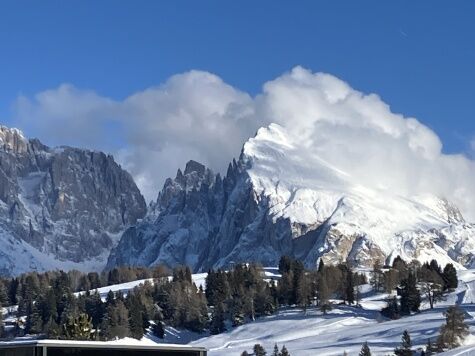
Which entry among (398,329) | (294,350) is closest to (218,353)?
(294,350)

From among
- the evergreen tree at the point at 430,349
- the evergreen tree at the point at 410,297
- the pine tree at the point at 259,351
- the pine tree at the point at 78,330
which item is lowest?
the evergreen tree at the point at 430,349

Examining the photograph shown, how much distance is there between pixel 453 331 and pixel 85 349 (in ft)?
286

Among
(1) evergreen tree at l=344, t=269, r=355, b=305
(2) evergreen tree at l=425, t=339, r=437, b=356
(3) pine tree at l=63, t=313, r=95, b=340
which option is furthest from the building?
(1) evergreen tree at l=344, t=269, r=355, b=305

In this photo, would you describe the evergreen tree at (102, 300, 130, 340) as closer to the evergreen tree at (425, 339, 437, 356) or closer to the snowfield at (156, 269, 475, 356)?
the snowfield at (156, 269, 475, 356)

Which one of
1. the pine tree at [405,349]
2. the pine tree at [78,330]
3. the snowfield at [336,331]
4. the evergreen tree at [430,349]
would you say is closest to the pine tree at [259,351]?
the snowfield at [336,331]

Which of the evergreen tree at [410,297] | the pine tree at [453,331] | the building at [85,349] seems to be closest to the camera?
the building at [85,349]

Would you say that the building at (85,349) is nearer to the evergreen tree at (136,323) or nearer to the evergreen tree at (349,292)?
the evergreen tree at (136,323)

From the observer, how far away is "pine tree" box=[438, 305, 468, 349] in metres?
132

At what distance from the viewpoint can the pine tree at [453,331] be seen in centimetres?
13188

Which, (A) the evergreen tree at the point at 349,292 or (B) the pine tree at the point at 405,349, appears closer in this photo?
(B) the pine tree at the point at 405,349

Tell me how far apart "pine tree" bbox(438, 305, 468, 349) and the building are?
251 ft

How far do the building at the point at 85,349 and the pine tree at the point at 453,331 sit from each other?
251ft

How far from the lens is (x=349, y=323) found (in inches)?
6973

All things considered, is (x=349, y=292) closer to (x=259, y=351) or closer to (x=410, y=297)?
(x=410, y=297)
